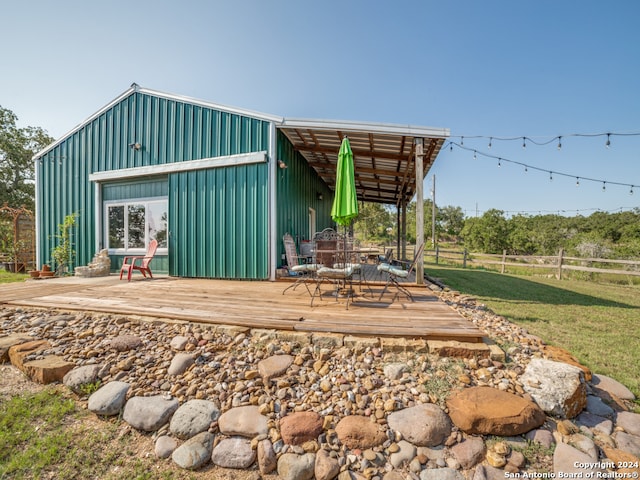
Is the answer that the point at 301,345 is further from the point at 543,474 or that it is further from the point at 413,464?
the point at 543,474

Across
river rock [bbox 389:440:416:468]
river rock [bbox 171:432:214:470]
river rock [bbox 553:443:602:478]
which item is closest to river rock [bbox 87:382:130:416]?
river rock [bbox 171:432:214:470]

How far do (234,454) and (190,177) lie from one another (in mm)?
5833

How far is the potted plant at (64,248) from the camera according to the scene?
6.76m

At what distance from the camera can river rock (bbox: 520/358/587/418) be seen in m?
1.87

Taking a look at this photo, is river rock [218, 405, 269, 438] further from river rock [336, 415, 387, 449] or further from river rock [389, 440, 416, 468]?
river rock [389, 440, 416, 468]

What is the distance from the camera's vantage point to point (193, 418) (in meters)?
1.86

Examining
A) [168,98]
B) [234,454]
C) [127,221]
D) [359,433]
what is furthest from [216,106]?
[359,433]

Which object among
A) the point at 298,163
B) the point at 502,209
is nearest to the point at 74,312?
the point at 298,163

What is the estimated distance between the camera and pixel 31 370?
2.35m

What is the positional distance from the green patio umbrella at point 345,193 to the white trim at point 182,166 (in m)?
1.87

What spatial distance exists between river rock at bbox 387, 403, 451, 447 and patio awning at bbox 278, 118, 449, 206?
427 centimetres

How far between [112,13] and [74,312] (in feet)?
22.0

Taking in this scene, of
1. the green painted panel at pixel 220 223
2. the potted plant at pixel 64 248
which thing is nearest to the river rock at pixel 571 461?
the green painted panel at pixel 220 223

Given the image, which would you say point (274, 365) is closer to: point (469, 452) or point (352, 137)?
point (469, 452)
